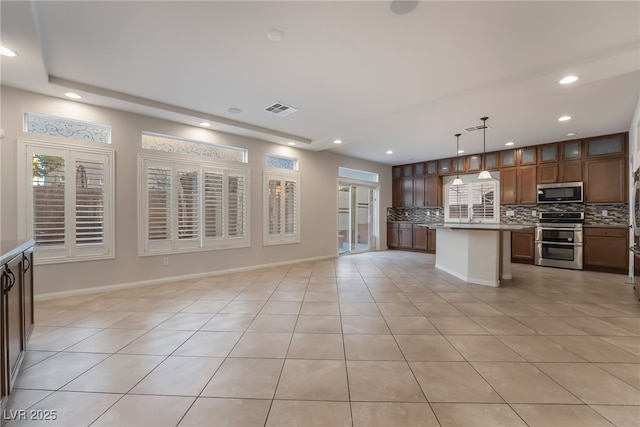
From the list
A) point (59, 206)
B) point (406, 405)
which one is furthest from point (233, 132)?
point (406, 405)

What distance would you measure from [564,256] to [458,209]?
2.48 meters

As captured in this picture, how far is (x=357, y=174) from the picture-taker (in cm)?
780

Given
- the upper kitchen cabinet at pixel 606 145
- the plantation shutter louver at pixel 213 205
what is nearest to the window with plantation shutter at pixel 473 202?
the upper kitchen cabinet at pixel 606 145

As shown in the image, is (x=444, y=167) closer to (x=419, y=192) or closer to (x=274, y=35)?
(x=419, y=192)

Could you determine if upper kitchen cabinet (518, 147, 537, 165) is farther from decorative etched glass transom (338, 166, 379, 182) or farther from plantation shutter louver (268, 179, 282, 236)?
plantation shutter louver (268, 179, 282, 236)

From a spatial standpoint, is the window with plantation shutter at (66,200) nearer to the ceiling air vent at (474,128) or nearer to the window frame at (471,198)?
the ceiling air vent at (474,128)

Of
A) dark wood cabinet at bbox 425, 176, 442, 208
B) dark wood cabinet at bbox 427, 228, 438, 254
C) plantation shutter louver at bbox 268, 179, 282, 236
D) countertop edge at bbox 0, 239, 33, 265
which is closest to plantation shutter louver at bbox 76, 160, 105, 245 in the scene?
countertop edge at bbox 0, 239, 33, 265

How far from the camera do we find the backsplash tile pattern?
16.6 feet

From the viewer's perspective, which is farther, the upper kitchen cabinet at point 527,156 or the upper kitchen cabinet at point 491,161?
the upper kitchen cabinet at point 491,161

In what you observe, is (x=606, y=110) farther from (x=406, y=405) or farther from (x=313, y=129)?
(x=406, y=405)

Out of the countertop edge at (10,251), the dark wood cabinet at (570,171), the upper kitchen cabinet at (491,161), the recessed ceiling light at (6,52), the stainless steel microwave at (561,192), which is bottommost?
the countertop edge at (10,251)

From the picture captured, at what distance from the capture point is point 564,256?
5.38m

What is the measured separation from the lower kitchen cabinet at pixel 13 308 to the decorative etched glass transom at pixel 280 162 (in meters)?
4.01

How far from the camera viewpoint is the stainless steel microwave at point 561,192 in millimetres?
5336
